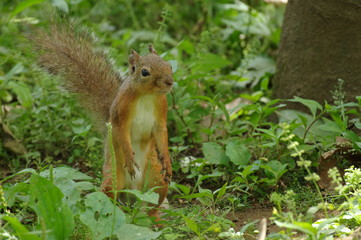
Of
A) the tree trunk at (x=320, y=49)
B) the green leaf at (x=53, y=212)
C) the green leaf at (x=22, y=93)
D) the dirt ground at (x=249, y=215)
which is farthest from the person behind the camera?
the green leaf at (x=22, y=93)

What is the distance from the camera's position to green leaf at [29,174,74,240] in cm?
254

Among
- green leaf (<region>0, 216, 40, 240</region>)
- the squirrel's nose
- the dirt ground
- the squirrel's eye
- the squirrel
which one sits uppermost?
the squirrel's eye

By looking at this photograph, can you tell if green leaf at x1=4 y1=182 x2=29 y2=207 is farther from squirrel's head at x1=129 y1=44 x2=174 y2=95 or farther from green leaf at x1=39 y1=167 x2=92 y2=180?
squirrel's head at x1=129 y1=44 x2=174 y2=95

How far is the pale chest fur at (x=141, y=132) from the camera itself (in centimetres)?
329

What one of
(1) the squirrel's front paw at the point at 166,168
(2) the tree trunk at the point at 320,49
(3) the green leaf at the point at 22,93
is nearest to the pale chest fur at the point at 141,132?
(1) the squirrel's front paw at the point at 166,168

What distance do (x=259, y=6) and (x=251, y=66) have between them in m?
1.52

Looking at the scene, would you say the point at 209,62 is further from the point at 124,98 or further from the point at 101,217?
the point at 101,217

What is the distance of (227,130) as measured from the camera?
4.26m

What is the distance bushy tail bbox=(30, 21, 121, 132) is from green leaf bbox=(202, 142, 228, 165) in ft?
2.05

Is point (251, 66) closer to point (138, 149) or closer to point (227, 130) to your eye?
point (227, 130)

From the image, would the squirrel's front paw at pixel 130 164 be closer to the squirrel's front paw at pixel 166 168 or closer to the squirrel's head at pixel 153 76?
the squirrel's front paw at pixel 166 168

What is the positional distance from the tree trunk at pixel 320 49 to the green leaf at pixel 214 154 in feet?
2.76

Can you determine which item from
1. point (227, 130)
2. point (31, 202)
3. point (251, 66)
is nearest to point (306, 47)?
point (227, 130)

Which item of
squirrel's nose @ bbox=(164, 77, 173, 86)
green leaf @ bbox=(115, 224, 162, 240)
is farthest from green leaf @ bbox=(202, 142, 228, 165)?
green leaf @ bbox=(115, 224, 162, 240)
